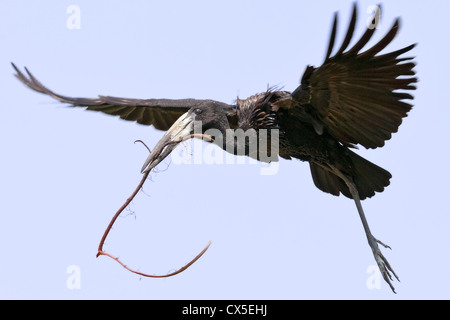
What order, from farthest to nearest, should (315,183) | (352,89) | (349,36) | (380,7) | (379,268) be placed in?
1. (315,183)
2. (379,268)
3. (352,89)
4. (349,36)
5. (380,7)

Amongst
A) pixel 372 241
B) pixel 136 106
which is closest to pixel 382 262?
pixel 372 241

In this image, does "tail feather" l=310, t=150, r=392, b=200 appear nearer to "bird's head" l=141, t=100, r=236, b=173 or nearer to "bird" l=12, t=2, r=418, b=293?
"bird" l=12, t=2, r=418, b=293

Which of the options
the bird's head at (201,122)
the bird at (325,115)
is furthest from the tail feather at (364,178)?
the bird's head at (201,122)

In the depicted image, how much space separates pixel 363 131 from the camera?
9727 millimetres

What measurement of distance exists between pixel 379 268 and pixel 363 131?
1304 millimetres

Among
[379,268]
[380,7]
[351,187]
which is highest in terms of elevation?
[380,7]

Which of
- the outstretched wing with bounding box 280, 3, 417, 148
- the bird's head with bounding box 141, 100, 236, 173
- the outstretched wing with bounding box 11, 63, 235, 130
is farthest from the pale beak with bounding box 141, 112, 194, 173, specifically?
the outstretched wing with bounding box 280, 3, 417, 148

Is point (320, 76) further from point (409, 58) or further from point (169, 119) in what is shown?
point (169, 119)

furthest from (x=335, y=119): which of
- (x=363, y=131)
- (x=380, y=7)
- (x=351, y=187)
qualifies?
(x=380, y=7)

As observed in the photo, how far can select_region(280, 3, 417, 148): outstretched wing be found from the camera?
886 centimetres

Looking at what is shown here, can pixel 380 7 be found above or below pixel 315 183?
above

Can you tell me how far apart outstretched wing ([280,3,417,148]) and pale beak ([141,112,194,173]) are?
1.14 m

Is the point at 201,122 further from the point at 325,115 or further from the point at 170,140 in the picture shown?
the point at 325,115

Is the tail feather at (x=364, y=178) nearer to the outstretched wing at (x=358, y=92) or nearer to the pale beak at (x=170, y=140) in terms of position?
the outstretched wing at (x=358, y=92)
